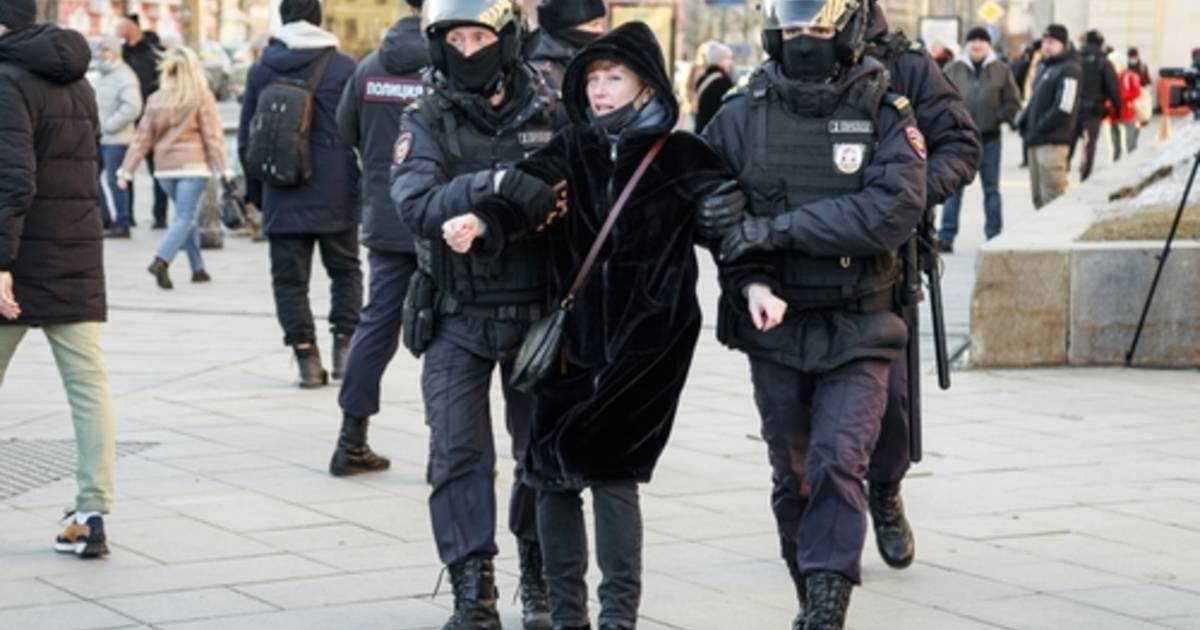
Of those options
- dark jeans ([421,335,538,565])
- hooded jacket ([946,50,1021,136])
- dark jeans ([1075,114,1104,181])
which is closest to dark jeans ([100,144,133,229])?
hooded jacket ([946,50,1021,136])

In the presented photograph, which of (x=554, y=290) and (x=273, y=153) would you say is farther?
(x=273, y=153)

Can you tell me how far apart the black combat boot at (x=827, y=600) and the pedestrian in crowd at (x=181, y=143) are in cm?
1026

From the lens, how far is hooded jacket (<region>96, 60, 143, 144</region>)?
766 inches

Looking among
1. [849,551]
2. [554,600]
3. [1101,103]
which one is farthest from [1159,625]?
[1101,103]

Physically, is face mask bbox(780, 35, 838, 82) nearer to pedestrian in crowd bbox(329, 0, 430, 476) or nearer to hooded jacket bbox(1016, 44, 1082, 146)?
pedestrian in crowd bbox(329, 0, 430, 476)

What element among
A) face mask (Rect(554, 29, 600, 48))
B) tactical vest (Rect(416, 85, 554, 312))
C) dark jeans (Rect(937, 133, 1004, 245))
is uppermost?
face mask (Rect(554, 29, 600, 48))

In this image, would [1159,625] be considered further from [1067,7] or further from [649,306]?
[1067,7]

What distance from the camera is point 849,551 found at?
19.9ft

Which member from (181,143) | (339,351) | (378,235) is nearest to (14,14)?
(378,235)

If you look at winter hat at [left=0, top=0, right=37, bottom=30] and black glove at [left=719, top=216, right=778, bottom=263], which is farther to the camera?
winter hat at [left=0, top=0, right=37, bottom=30]

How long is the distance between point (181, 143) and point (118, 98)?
11.8 ft

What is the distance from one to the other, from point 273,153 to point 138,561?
11.3 ft

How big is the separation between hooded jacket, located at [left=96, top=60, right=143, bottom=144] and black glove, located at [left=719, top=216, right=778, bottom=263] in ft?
46.2

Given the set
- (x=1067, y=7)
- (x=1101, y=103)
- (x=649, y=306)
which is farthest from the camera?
(x=1067, y=7)
